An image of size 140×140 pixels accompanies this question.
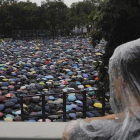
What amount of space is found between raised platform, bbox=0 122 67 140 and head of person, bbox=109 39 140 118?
1040 mm

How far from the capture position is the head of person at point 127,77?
0.90 metres

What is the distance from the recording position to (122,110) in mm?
977

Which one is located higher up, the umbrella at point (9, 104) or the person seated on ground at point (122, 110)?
the person seated on ground at point (122, 110)

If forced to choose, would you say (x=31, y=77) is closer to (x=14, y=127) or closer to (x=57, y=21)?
(x=14, y=127)

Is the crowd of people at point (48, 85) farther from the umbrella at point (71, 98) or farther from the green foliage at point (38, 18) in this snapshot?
the green foliage at point (38, 18)

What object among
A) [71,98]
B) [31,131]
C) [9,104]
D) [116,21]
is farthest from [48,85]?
[31,131]

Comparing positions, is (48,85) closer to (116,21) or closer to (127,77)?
(116,21)

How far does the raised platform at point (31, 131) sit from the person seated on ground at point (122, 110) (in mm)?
997

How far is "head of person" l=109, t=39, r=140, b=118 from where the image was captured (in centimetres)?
90

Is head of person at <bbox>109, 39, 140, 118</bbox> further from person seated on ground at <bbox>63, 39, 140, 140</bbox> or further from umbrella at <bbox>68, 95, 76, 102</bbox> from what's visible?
umbrella at <bbox>68, 95, 76, 102</bbox>

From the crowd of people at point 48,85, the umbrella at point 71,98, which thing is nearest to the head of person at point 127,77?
the crowd of people at point 48,85

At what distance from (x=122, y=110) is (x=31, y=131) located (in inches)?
47.6

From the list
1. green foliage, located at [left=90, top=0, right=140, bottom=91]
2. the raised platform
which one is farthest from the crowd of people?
the raised platform

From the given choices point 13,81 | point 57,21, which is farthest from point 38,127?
point 57,21
